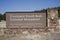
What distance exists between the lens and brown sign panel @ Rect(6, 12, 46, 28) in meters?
15.5

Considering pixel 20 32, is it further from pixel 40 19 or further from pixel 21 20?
pixel 40 19

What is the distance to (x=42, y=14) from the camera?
15578 millimetres

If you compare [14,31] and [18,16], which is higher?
[18,16]

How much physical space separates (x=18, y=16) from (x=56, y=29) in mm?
4110

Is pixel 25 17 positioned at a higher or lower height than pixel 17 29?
higher

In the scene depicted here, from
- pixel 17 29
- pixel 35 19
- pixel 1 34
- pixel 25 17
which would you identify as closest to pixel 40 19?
pixel 35 19

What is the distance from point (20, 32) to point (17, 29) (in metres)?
0.43

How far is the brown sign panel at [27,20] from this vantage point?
611 inches

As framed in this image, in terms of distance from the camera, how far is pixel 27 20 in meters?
15.6

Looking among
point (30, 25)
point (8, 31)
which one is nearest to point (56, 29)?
point (30, 25)

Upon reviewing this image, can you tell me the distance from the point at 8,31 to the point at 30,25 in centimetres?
231

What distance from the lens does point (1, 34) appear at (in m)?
15.6

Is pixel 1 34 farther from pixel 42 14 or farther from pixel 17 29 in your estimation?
pixel 42 14

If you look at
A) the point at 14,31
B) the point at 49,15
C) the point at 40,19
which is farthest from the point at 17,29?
the point at 49,15
